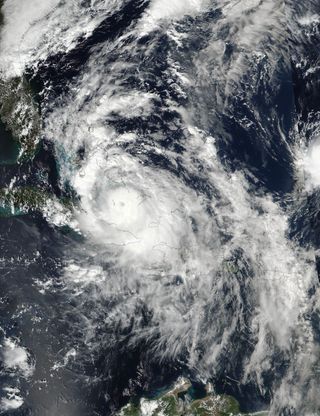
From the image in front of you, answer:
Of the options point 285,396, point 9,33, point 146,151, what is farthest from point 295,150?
point 9,33

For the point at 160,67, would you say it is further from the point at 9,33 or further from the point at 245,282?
the point at 245,282

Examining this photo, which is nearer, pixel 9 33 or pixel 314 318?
pixel 314 318

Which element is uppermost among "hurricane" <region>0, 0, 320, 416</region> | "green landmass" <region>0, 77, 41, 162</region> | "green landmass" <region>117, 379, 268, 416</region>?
"green landmass" <region>0, 77, 41, 162</region>

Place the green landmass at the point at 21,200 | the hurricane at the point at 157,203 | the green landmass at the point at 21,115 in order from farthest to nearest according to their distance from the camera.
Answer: the green landmass at the point at 21,115 → the green landmass at the point at 21,200 → the hurricane at the point at 157,203

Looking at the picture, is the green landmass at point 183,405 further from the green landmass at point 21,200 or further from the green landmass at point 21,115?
the green landmass at point 21,115

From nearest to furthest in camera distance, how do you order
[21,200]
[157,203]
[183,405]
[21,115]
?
[183,405] → [157,203] → [21,200] → [21,115]

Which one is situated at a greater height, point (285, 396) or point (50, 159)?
point (50, 159)

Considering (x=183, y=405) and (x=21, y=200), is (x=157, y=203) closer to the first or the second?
(x=21, y=200)

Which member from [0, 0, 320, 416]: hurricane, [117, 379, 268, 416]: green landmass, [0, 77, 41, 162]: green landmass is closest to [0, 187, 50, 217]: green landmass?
[0, 0, 320, 416]: hurricane

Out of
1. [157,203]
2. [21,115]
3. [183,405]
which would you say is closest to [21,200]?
[21,115]

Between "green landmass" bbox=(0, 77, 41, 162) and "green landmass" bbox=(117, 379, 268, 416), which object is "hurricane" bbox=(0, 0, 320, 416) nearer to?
"green landmass" bbox=(0, 77, 41, 162)

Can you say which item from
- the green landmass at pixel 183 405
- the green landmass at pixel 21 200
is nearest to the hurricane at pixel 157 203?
the green landmass at pixel 21 200
